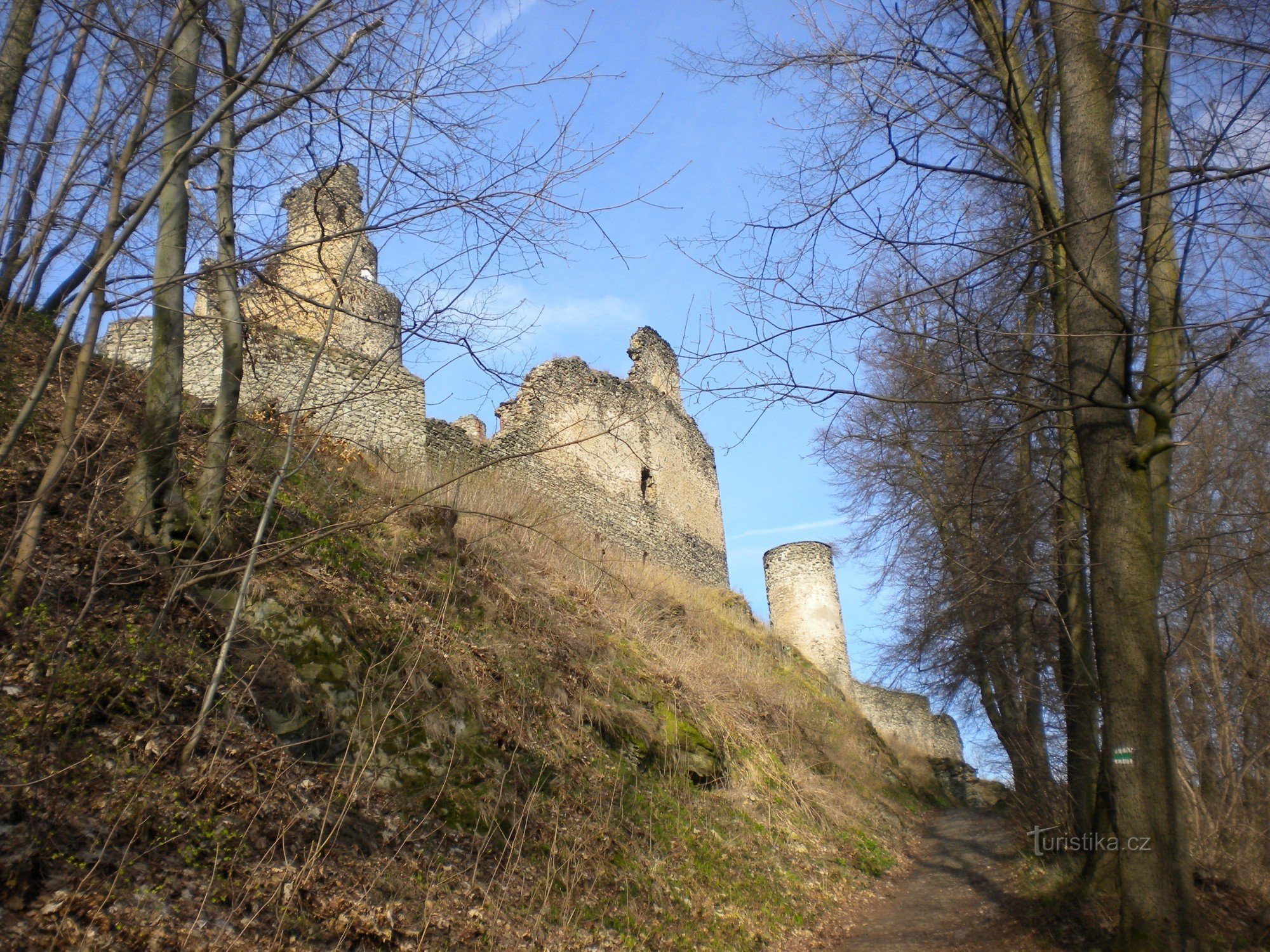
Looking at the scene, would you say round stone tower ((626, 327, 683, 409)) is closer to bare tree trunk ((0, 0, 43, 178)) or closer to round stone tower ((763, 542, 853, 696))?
round stone tower ((763, 542, 853, 696))

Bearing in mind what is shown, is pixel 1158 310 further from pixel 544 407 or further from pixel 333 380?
pixel 544 407

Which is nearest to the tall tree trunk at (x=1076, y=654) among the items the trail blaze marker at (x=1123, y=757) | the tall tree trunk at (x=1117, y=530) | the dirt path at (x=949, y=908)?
the dirt path at (x=949, y=908)

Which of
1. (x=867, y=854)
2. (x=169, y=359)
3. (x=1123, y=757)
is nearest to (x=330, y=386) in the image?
(x=169, y=359)

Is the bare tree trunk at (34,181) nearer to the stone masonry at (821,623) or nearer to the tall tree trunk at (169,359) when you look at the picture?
the tall tree trunk at (169,359)

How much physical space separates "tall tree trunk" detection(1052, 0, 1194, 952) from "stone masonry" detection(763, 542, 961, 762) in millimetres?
19701

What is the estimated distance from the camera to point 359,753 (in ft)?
13.8

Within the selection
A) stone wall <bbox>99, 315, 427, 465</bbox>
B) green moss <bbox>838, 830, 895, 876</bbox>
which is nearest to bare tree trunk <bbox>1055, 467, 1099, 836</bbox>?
green moss <bbox>838, 830, 895, 876</bbox>

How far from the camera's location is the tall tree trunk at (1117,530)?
3.97 meters

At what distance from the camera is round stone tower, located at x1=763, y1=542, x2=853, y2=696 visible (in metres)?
24.1

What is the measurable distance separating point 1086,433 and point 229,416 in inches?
187

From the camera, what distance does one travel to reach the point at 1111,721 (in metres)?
4.21

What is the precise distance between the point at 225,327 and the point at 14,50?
1.78 metres

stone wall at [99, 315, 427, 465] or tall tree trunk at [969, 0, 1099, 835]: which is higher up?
stone wall at [99, 315, 427, 465]

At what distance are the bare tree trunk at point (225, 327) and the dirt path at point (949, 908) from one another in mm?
5276
